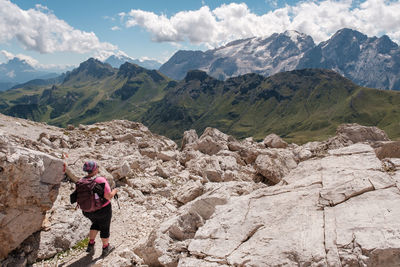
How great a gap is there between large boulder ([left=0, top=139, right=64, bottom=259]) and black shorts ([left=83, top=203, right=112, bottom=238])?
2205 millimetres

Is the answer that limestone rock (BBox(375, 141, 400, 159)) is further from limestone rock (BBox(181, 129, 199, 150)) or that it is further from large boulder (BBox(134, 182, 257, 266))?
limestone rock (BBox(181, 129, 199, 150))

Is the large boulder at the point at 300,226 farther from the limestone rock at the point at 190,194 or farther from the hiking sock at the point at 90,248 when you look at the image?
the limestone rock at the point at 190,194

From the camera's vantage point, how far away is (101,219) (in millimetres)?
11773

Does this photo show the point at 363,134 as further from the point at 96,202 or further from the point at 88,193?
the point at 88,193

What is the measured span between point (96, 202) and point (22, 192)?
3.37 metres

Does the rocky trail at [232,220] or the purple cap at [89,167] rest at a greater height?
the purple cap at [89,167]

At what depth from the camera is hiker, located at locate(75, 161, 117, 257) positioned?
441 inches

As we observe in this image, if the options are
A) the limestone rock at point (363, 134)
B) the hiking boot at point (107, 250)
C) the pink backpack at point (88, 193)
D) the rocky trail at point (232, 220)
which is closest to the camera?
the rocky trail at point (232, 220)

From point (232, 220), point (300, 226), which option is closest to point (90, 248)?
point (232, 220)

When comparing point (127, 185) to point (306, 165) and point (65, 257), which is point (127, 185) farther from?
point (306, 165)

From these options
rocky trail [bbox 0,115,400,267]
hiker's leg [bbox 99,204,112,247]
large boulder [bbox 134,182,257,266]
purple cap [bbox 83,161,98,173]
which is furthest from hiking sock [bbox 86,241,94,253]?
purple cap [bbox 83,161,98,173]

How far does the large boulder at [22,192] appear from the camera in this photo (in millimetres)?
10828

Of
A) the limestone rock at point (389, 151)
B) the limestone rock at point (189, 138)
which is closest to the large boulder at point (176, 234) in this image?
the limestone rock at point (389, 151)

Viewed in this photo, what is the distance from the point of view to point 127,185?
21.0 metres
